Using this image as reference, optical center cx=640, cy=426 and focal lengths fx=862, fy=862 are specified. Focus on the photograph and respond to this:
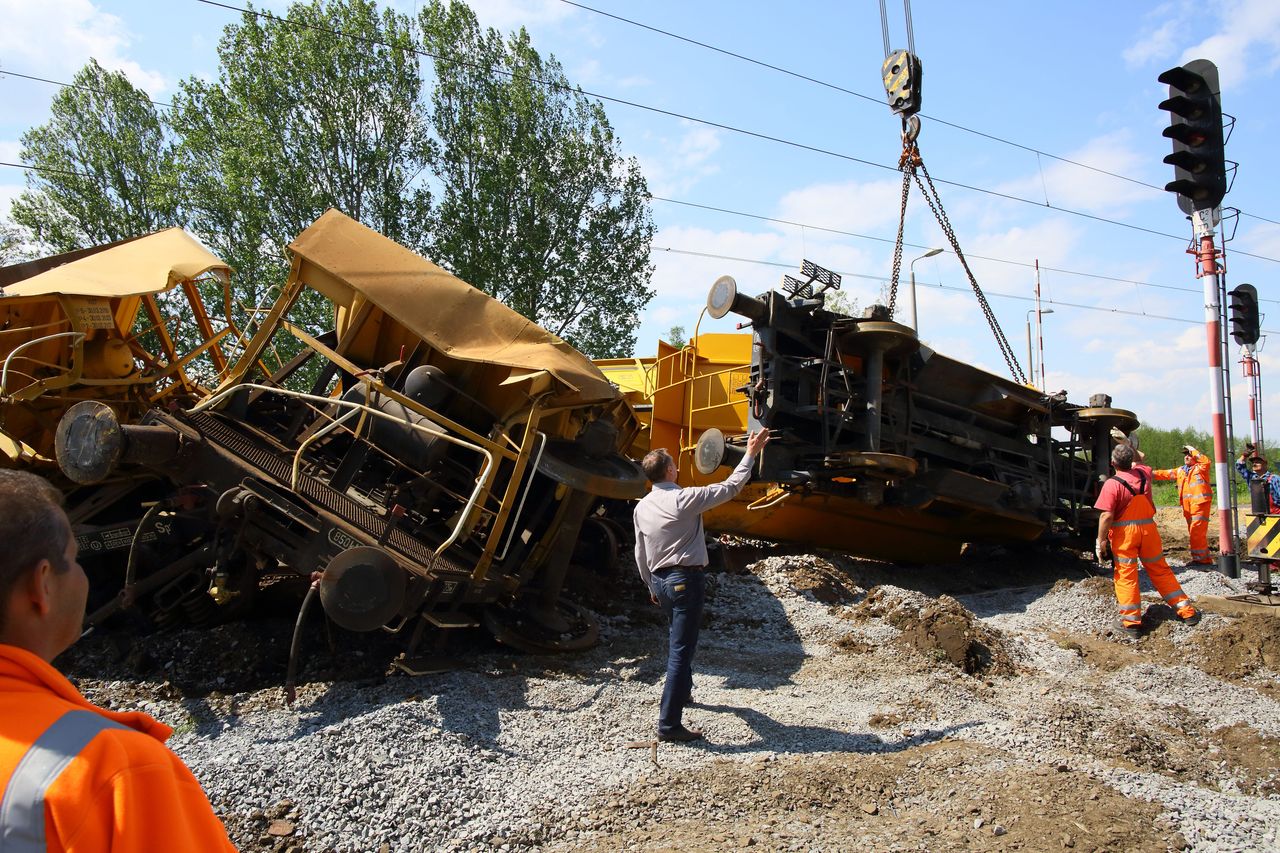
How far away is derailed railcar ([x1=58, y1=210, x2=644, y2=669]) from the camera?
4.83 metres

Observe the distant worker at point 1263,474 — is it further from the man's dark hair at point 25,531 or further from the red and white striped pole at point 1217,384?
the man's dark hair at point 25,531

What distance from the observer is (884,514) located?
30.6 feet

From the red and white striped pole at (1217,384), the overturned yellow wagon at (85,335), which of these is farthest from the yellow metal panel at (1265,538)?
the overturned yellow wagon at (85,335)

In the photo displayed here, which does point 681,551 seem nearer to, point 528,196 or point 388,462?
point 388,462

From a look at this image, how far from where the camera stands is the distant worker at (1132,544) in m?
6.78

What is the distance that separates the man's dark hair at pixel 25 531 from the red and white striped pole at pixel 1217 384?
391 inches

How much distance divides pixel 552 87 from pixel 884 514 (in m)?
18.1

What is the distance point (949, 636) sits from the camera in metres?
6.07

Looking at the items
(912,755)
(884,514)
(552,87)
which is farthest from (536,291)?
(912,755)

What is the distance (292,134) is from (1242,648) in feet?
71.9

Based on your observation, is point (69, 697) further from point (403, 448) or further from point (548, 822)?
point (403, 448)

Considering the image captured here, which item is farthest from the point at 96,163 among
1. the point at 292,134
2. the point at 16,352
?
the point at 16,352

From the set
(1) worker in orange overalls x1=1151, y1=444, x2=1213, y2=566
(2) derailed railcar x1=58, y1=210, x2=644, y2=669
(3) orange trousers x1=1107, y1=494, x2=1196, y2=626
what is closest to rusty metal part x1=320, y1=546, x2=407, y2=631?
(2) derailed railcar x1=58, y1=210, x2=644, y2=669

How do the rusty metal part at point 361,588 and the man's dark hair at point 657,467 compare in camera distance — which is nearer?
the rusty metal part at point 361,588
